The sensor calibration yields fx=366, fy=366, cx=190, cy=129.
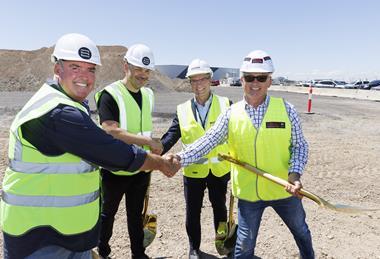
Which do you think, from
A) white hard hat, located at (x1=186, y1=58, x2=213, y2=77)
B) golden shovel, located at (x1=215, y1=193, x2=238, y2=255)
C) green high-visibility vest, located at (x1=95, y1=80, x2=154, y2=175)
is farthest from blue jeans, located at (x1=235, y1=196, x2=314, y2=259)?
white hard hat, located at (x1=186, y1=58, x2=213, y2=77)

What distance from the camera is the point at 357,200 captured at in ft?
20.0

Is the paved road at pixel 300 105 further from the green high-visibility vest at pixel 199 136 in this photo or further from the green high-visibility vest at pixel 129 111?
the green high-visibility vest at pixel 129 111

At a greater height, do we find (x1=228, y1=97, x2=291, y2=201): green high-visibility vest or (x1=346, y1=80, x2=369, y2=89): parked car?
(x1=228, y1=97, x2=291, y2=201): green high-visibility vest

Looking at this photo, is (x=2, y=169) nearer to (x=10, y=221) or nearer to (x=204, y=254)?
(x=204, y=254)

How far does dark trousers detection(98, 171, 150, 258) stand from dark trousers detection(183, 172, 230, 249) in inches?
18.8

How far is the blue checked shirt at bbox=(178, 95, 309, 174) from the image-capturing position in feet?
10.1

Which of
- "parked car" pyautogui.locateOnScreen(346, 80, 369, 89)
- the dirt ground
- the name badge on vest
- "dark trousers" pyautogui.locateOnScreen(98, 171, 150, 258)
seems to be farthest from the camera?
"parked car" pyautogui.locateOnScreen(346, 80, 369, 89)

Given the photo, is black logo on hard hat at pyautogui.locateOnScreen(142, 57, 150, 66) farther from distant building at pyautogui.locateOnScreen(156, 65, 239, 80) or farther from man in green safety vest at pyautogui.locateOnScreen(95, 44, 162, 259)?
distant building at pyautogui.locateOnScreen(156, 65, 239, 80)

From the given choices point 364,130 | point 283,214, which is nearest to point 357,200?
point 283,214

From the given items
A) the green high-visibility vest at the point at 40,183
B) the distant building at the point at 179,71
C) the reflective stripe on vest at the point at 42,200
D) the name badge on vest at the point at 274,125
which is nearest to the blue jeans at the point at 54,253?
the green high-visibility vest at the point at 40,183

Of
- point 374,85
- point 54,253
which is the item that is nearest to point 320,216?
point 54,253

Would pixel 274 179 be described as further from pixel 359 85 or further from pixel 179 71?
pixel 179 71

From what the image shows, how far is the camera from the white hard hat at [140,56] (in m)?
3.57

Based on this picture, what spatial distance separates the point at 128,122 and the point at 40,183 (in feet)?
5.23
